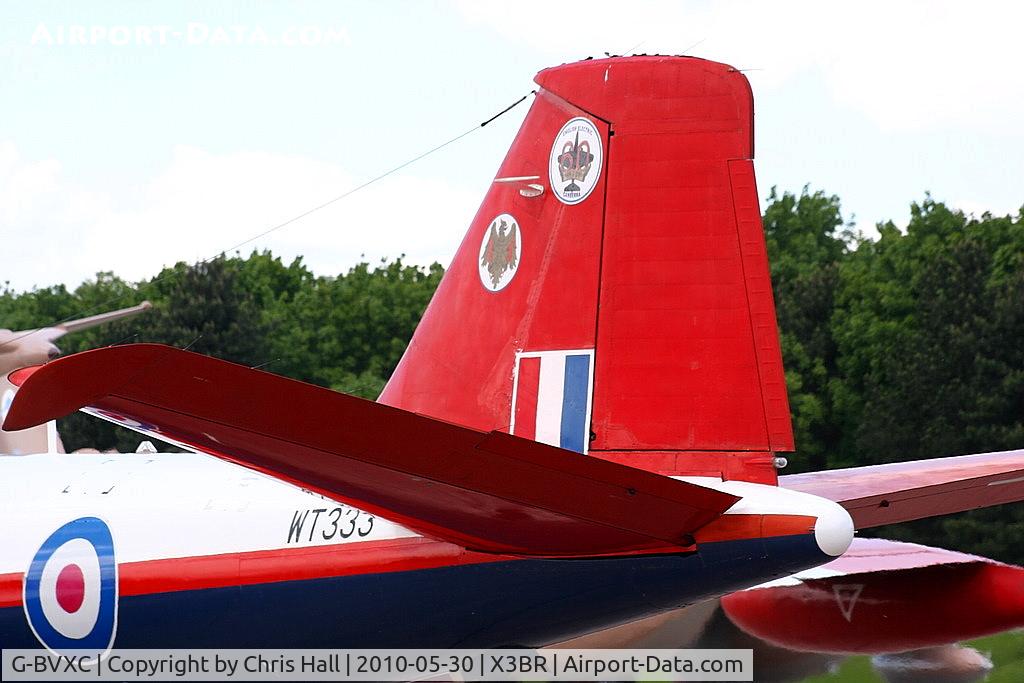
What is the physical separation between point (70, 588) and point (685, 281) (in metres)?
4.19

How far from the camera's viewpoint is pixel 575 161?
24.6 ft

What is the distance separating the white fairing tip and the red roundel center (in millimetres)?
4468

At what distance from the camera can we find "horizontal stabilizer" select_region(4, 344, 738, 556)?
407cm

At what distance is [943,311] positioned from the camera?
3334 cm

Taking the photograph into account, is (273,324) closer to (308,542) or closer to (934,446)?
(934,446)

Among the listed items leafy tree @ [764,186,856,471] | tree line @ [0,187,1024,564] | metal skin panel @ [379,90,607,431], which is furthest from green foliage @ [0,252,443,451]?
metal skin panel @ [379,90,607,431]

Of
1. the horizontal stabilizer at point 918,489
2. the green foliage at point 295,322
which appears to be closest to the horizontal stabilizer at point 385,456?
the horizontal stabilizer at point 918,489

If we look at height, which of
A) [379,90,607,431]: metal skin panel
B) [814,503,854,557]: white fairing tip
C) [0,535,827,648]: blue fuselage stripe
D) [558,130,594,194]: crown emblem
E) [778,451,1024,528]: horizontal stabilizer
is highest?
[558,130,594,194]: crown emblem

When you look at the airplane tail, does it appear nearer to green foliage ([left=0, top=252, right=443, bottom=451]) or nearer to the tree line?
the tree line

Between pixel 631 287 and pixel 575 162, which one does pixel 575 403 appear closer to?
pixel 631 287

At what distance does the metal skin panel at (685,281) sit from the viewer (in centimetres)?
658

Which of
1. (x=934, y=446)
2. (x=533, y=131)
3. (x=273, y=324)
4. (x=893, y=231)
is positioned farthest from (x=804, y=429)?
(x=533, y=131)

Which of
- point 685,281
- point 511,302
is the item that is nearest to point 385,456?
point 685,281

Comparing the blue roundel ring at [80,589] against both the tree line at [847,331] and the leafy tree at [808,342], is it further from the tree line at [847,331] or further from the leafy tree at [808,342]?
the leafy tree at [808,342]
